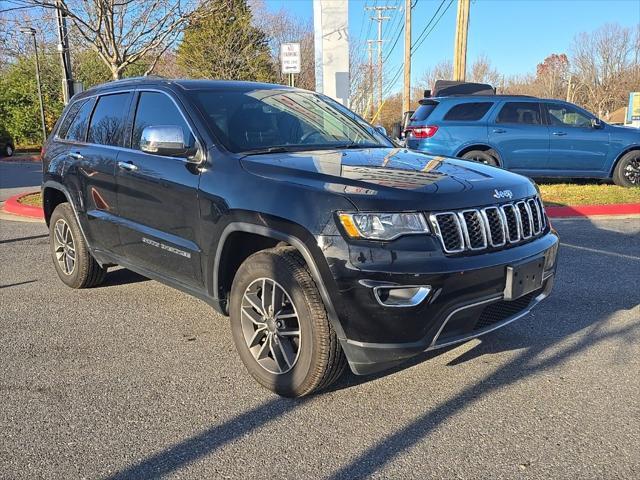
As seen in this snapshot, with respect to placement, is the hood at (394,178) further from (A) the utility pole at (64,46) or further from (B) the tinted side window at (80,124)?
(A) the utility pole at (64,46)

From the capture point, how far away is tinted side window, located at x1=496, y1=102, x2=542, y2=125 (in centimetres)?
1105

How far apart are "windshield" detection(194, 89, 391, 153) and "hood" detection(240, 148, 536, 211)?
9.8 inches

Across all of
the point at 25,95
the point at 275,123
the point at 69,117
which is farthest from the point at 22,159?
the point at 275,123

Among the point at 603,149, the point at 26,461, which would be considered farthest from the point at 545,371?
the point at 603,149

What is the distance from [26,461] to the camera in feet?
8.65

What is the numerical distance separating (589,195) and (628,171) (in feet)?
5.68

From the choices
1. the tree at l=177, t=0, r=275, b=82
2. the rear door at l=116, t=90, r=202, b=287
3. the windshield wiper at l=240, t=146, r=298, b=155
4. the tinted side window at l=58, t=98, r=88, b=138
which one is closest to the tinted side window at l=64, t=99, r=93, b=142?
the tinted side window at l=58, t=98, r=88, b=138

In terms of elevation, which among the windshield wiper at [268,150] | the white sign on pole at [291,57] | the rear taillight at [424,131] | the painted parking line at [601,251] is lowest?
the painted parking line at [601,251]

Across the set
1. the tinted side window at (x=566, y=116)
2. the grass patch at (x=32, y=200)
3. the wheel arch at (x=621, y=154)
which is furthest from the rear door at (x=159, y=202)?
the wheel arch at (x=621, y=154)

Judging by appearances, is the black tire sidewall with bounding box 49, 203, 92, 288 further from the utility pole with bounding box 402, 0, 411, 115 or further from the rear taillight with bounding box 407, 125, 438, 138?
the utility pole with bounding box 402, 0, 411, 115

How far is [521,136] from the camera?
10914mm

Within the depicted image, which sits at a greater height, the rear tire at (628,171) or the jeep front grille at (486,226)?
the jeep front grille at (486,226)

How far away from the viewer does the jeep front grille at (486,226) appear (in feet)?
9.27

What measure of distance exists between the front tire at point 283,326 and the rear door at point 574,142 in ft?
30.6
